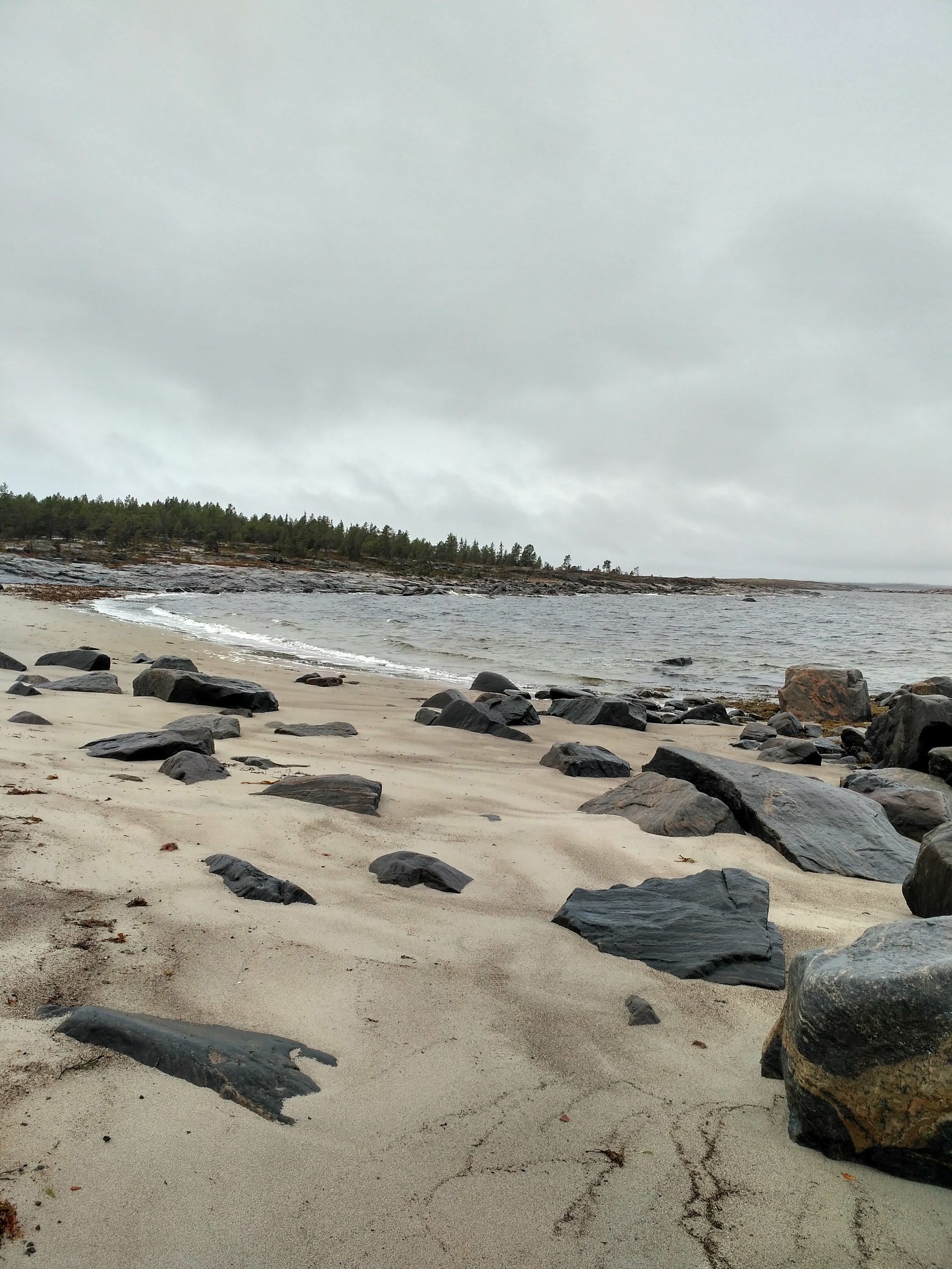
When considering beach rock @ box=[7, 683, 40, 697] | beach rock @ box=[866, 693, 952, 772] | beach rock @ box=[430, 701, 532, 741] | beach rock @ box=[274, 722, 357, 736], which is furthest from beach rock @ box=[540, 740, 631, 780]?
beach rock @ box=[7, 683, 40, 697]

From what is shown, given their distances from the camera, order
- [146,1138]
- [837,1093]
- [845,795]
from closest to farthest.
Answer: [146,1138] < [837,1093] < [845,795]

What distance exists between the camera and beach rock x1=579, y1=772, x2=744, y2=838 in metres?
5.19

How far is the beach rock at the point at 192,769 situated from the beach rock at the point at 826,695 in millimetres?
11555

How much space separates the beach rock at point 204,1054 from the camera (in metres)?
2.09

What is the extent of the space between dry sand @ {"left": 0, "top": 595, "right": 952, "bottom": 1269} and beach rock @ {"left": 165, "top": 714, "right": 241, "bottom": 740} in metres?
2.30

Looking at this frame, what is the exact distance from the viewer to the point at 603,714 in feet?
37.1

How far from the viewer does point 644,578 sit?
508 ft

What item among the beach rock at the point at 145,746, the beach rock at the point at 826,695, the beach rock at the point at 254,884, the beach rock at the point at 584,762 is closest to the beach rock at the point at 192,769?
the beach rock at the point at 145,746

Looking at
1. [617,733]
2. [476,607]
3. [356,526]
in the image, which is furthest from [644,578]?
[617,733]

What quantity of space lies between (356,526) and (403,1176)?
11214 centimetres

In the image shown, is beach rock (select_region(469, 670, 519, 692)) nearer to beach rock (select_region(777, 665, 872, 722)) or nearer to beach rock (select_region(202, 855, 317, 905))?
beach rock (select_region(777, 665, 872, 722))

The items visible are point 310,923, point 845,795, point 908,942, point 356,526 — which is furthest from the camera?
point 356,526

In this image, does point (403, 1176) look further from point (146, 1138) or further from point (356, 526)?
point (356, 526)

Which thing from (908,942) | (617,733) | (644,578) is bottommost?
Answer: (617,733)
